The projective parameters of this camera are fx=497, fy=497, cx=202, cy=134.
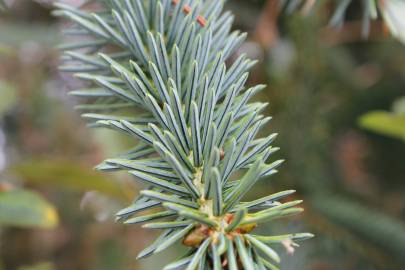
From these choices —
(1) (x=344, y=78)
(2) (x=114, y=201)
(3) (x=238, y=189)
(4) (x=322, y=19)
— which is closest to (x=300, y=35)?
(4) (x=322, y=19)

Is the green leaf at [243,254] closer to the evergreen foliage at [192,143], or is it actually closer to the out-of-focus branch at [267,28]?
the evergreen foliage at [192,143]

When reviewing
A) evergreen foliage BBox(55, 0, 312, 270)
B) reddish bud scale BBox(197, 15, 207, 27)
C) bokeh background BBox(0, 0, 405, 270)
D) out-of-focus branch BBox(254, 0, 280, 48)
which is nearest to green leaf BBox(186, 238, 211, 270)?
evergreen foliage BBox(55, 0, 312, 270)

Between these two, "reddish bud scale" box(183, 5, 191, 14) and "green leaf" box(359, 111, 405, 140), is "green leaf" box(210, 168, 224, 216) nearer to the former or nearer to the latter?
"reddish bud scale" box(183, 5, 191, 14)

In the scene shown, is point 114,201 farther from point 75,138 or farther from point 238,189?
point 238,189

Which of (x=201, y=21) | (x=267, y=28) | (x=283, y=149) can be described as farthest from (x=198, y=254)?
(x=267, y=28)

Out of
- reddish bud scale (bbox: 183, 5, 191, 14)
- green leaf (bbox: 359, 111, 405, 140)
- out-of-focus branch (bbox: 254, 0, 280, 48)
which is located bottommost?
green leaf (bbox: 359, 111, 405, 140)

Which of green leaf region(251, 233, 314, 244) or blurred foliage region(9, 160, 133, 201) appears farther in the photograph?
blurred foliage region(9, 160, 133, 201)

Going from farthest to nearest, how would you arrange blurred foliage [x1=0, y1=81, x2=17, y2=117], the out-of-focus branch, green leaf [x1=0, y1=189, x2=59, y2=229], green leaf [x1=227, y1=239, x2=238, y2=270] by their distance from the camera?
1. the out-of-focus branch
2. blurred foliage [x1=0, y1=81, x2=17, y2=117]
3. green leaf [x1=0, y1=189, x2=59, y2=229]
4. green leaf [x1=227, y1=239, x2=238, y2=270]

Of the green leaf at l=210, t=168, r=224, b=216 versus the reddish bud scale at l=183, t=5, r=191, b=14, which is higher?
the reddish bud scale at l=183, t=5, r=191, b=14
